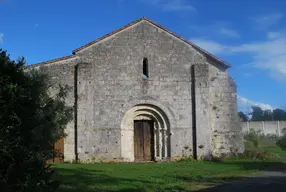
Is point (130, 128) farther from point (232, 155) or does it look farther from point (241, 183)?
point (241, 183)

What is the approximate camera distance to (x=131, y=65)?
2016 cm

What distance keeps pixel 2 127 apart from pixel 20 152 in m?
0.49

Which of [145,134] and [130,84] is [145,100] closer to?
[130,84]

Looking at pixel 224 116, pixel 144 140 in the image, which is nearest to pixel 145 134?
pixel 144 140

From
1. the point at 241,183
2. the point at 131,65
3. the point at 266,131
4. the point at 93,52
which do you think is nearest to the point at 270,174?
the point at 241,183

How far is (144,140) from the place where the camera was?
68.0 feet

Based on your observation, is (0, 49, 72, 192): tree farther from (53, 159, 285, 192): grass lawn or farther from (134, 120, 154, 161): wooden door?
(134, 120, 154, 161): wooden door

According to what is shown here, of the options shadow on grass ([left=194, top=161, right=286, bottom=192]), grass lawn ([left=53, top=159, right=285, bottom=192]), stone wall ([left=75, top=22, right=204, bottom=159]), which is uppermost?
stone wall ([left=75, top=22, right=204, bottom=159])

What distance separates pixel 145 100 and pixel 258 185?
31.6ft

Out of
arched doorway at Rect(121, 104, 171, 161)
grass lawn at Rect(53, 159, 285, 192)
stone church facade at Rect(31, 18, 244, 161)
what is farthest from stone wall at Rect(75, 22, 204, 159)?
grass lawn at Rect(53, 159, 285, 192)

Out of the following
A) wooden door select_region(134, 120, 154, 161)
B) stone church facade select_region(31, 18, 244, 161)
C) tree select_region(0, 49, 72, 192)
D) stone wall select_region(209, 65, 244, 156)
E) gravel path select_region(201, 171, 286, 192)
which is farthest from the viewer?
stone wall select_region(209, 65, 244, 156)

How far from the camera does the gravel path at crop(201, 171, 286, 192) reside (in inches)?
417

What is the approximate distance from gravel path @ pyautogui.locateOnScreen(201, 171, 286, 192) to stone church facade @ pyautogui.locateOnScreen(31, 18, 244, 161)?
6629mm

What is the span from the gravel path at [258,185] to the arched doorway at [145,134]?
703 cm
